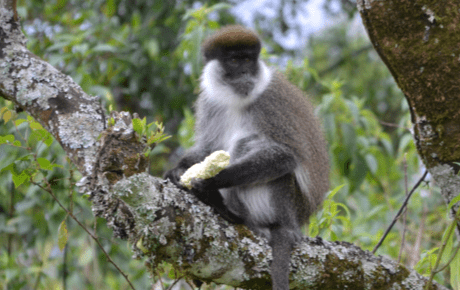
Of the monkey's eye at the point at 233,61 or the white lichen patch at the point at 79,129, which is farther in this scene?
the monkey's eye at the point at 233,61

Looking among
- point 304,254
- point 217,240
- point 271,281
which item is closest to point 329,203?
point 304,254

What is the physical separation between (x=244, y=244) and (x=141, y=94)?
21.3 feet

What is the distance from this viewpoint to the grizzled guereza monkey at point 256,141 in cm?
401

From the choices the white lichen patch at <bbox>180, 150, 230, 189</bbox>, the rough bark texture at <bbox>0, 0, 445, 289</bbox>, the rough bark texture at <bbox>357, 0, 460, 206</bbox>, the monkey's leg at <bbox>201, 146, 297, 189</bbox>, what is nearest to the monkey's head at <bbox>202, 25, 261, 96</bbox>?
the monkey's leg at <bbox>201, 146, 297, 189</bbox>

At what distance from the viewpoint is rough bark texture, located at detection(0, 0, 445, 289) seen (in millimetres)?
2627

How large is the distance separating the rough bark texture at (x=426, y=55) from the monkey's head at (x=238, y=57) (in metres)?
1.98

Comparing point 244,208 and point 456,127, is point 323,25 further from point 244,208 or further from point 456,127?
point 456,127

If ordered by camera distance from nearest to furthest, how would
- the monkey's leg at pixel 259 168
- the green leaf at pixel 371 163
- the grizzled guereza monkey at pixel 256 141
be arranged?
1. the monkey's leg at pixel 259 168
2. the grizzled guereza monkey at pixel 256 141
3. the green leaf at pixel 371 163

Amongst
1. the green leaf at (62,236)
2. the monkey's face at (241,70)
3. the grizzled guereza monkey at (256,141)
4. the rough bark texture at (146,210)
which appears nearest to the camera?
the rough bark texture at (146,210)

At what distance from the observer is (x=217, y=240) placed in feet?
9.70

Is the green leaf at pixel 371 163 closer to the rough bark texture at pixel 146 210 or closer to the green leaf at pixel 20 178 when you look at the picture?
the rough bark texture at pixel 146 210

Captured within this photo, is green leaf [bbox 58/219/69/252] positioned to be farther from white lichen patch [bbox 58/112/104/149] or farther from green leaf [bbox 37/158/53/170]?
white lichen patch [bbox 58/112/104/149]

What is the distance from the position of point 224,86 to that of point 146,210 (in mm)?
2419

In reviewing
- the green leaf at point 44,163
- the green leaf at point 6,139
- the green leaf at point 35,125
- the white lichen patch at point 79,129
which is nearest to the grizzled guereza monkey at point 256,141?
the white lichen patch at point 79,129
